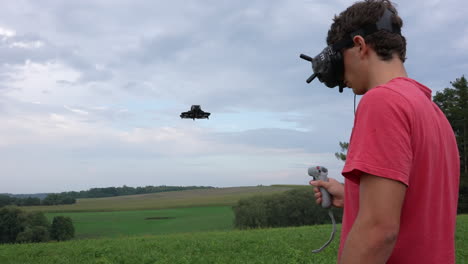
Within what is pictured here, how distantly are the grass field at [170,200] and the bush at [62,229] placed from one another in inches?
576

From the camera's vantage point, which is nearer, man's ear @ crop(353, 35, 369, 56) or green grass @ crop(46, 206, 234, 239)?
man's ear @ crop(353, 35, 369, 56)

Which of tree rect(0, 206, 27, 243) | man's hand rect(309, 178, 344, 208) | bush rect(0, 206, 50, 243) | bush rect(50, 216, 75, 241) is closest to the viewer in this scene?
man's hand rect(309, 178, 344, 208)

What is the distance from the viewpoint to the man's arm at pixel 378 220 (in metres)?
1.65

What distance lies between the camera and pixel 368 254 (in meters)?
1.66

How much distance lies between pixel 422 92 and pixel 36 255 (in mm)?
15954

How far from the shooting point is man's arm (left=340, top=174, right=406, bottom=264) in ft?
5.40

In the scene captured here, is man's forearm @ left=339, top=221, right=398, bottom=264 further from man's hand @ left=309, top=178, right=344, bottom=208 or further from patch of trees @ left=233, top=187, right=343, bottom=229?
patch of trees @ left=233, top=187, right=343, bottom=229

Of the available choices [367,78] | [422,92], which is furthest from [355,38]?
[422,92]

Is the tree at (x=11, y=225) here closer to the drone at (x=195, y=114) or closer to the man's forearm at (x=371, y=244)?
the drone at (x=195, y=114)

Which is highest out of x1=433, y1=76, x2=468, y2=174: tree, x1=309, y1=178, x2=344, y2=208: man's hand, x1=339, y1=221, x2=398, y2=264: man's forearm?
x1=433, y1=76, x2=468, y2=174: tree

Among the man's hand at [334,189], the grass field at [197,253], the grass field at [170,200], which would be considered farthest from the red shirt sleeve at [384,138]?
the grass field at [170,200]

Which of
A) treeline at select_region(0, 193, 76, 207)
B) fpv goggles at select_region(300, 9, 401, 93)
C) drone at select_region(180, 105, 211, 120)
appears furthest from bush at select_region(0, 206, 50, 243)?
fpv goggles at select_region(300, 9, 401, 93)

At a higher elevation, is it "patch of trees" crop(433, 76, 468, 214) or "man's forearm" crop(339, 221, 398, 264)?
"patch of trees" crop(433, 76, 468, 214)

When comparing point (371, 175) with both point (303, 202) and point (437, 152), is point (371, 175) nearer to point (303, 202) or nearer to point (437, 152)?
point (437, 152)
